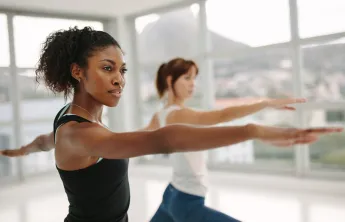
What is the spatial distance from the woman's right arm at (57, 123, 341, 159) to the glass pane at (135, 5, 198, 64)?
5010 mm

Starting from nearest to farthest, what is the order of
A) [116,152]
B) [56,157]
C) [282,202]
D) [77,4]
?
Result: [116,152] → [56,157] → [282,202] → [77,4]

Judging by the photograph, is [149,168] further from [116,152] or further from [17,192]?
[116,152]

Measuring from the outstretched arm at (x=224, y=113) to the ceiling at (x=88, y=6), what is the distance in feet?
12.7

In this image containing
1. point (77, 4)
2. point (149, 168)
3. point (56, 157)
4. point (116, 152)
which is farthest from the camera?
point (149, 168)

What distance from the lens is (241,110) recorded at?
1.80m

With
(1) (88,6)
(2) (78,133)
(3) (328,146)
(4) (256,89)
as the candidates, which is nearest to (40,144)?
(2) (78,133)

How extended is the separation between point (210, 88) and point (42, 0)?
2669 mm

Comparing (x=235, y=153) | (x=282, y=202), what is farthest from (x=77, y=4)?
(x=282, y=202)

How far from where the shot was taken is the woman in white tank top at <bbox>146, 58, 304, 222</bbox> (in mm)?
1724

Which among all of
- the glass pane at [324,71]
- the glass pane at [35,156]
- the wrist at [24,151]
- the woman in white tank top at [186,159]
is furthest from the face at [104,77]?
the glass pane at [35,156]

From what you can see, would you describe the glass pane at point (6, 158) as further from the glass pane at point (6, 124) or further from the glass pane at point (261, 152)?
the glass pane at point (261, 152)

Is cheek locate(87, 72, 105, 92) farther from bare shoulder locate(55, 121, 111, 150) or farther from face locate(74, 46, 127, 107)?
→ bare shoulder locate(55, 121, 111, 150)

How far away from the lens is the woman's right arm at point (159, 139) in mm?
787

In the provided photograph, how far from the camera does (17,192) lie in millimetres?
5102
